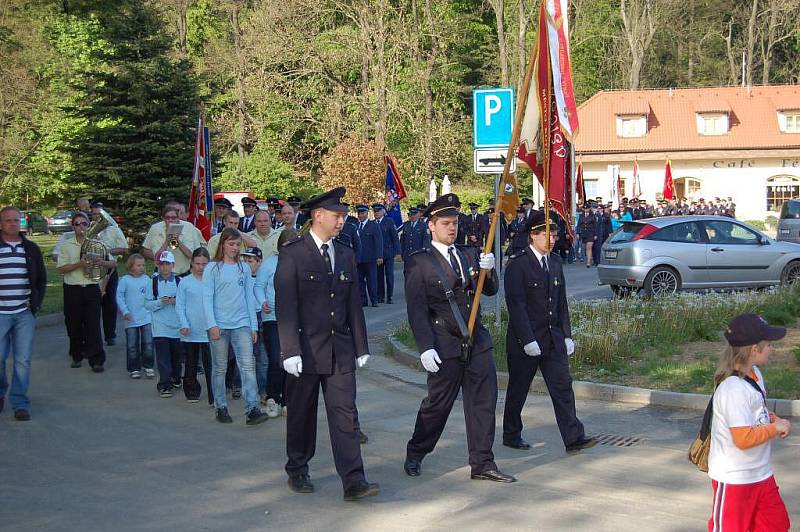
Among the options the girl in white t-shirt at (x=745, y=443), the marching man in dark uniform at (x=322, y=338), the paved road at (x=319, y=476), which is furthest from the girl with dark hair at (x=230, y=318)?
the girl in white t-shirt at (x=745, y=443)

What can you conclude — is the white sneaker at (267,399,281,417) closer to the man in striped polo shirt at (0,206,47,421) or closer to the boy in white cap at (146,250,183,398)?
the boy in white cap at (146,250,183,398)

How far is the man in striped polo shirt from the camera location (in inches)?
388

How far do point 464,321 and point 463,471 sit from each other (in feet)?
3.97

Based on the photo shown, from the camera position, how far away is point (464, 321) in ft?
24.4

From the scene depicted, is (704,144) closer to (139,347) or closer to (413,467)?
(139,347)

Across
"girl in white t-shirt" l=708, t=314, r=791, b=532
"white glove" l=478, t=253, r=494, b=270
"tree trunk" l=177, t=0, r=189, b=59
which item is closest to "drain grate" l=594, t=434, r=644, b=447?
"white glove" l=478, t=253, r=494, b=270

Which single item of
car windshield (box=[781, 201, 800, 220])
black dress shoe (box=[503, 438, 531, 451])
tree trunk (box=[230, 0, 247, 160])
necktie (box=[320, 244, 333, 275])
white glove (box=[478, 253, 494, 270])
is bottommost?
black dress shoe (box=[503, 438, 531, 451])

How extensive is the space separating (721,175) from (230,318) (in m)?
50.6

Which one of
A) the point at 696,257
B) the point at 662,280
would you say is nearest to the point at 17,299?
the point at 662,280

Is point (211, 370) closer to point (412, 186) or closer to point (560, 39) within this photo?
point (560, 39)

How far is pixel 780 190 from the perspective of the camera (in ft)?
181

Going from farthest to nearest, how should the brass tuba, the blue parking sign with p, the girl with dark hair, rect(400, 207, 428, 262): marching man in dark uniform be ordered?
rect(400, 207, 428, 262): marching man in dark uniform → the blue parking sign with p → the brass tuba → the girl with dark hair

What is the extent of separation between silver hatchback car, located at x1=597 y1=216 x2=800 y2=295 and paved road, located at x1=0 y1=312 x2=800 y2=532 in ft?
29.1

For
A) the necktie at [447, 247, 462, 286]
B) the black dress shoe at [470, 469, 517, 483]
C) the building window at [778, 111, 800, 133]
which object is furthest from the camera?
the building window at [778, 111, 800, 133]
